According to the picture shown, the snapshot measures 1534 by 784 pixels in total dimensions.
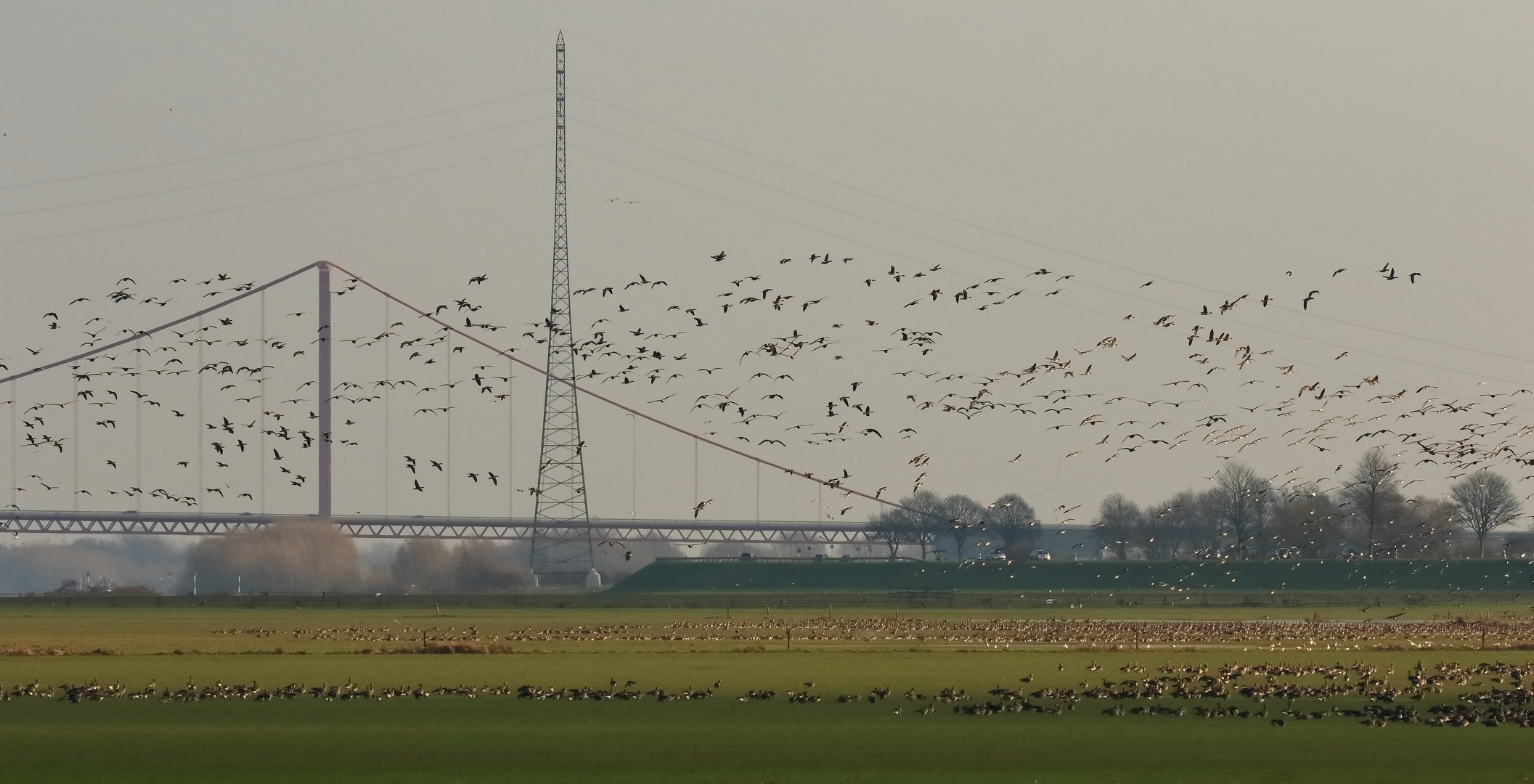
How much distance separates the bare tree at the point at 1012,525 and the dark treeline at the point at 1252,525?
0.15m

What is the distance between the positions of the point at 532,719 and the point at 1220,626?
38274 millimetres

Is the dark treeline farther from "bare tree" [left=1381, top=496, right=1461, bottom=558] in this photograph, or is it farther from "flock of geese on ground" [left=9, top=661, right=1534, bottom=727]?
"flock of geese on ground" [left=9, top=661, right=1534, bottom=727]

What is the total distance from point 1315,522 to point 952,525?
30.2 metres

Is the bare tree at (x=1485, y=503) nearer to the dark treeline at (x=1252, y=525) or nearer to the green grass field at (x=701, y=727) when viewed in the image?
the dark treeline at (x=1252, y=525)

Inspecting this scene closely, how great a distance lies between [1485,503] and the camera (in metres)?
152

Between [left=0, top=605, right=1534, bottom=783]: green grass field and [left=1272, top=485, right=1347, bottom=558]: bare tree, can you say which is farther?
[left=1272, top=485, right=1347, bottom=558]: bare tree

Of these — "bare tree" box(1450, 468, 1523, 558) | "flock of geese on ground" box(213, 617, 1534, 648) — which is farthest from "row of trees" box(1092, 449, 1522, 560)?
"flock of geese on ground" box(213, 617, 1534, 648)

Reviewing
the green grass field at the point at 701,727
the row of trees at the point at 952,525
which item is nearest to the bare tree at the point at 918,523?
the row of trees at the point at 952,525

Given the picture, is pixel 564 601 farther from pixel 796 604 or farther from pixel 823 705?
pixel 823 705

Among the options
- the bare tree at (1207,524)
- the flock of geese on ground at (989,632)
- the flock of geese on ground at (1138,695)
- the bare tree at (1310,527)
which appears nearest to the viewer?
the flock of geese on ground at (1138,695)

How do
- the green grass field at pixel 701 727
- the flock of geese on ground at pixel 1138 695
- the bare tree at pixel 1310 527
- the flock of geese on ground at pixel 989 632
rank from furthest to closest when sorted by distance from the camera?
the bare tree at pixel 1310 527 → the flock of geese on ground at pixel 989 632 → the flock of geese on ground at pixel 1138 695 → the green grass field at pixel 701 727

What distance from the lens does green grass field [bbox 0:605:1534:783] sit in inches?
1021

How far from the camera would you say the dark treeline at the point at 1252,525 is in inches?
5566

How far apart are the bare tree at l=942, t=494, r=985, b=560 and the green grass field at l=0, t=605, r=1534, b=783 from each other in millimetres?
110037
